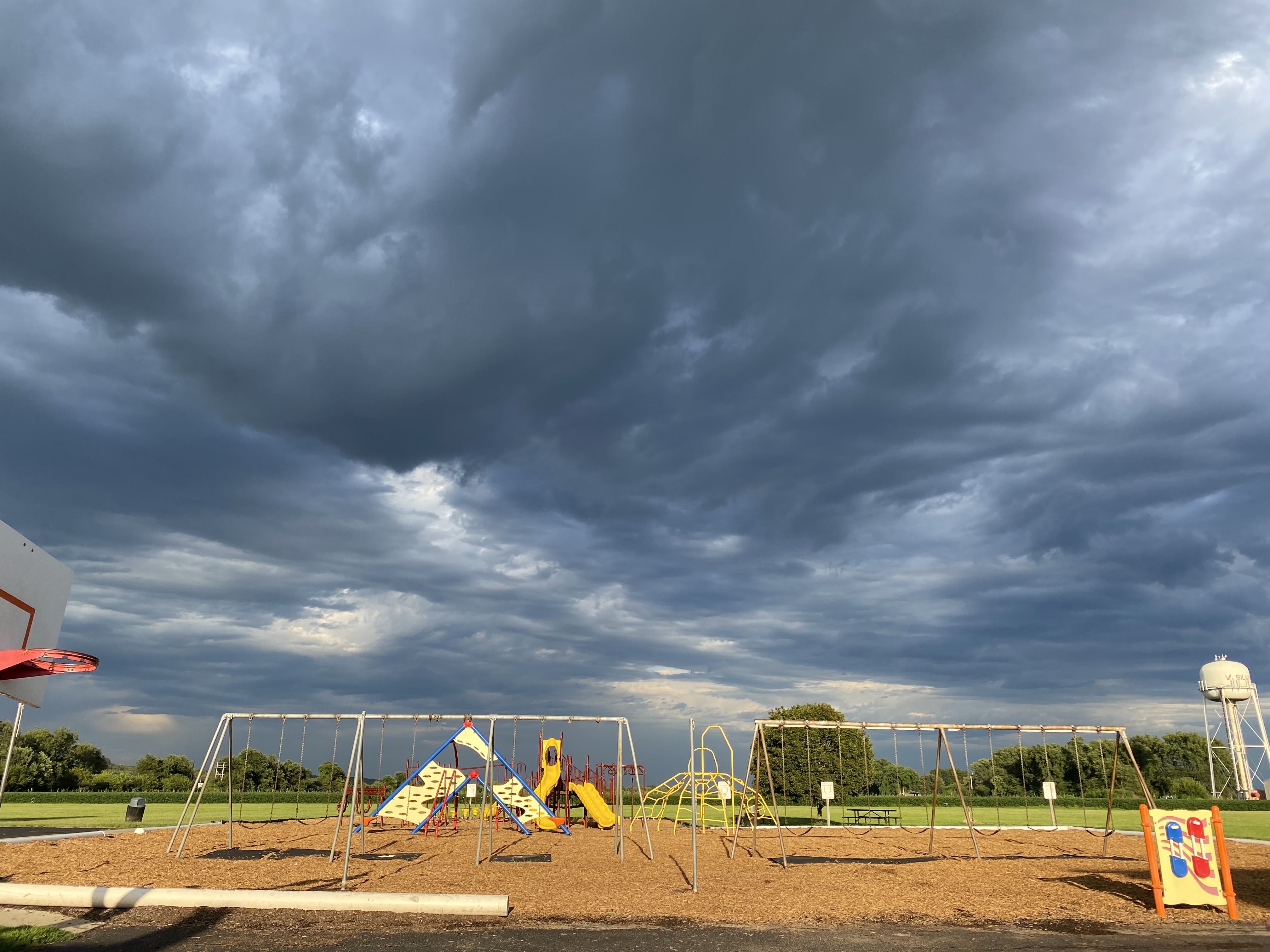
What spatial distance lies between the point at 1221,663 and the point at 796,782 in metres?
32.6

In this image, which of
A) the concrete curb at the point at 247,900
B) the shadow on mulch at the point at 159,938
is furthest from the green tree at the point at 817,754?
the shadow on mulch at the point at 159,938

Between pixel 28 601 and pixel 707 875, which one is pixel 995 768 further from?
pixel 28 601

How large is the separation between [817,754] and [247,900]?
1473 inches

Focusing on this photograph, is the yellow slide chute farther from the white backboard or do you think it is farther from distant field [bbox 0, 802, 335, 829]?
the white backboard

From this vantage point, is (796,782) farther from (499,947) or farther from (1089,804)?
(499,947)

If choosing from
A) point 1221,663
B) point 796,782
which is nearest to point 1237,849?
point 796,782

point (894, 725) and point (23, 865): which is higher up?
point (894, 725)

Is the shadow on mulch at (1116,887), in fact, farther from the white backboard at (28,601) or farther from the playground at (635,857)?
the white backboard at (28,601)

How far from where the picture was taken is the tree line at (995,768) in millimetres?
40919

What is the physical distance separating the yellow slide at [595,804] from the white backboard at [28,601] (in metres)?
20.0

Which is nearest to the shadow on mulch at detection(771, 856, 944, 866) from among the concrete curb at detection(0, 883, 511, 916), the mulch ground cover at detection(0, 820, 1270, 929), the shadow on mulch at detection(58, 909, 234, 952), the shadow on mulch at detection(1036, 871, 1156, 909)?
the mulch ground cover at detection(0, 820, 1270, 929)

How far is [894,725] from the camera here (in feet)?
69.1

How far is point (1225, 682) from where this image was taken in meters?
52.4

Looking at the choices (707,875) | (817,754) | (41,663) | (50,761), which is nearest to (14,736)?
(41,663)
